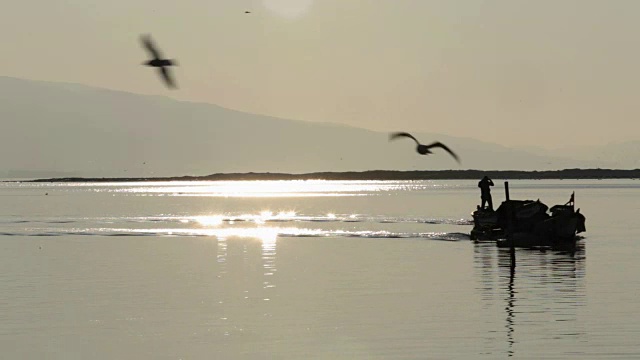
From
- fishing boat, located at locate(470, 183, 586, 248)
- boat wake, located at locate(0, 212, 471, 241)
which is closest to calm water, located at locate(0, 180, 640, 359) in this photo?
fishing boat, located at locate(470, 183, 586, 248)

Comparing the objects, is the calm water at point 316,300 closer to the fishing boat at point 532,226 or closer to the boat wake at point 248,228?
the fishing boat at point 532,226

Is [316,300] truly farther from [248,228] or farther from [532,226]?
[248,228]

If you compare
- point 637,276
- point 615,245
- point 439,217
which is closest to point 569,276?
point 637,276

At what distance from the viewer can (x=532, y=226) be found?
63.6 meters

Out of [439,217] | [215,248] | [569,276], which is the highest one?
[439,217]

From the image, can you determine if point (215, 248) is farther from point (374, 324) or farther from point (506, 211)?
point (374, 324)

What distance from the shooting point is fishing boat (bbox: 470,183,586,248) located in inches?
2477

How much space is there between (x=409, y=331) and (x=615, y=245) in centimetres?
3608

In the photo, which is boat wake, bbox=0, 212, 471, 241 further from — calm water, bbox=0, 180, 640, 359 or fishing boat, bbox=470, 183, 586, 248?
calm water, bbox=0, 180, 640, 359

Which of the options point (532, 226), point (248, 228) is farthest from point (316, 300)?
point (248, 228)

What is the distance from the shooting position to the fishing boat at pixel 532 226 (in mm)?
62906

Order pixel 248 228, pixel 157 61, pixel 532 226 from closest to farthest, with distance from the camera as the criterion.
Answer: pixel 157 61
pixel 532 226
pixel 248 228

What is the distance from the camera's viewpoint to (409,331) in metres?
31.2

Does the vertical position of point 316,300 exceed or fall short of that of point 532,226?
it falls short
